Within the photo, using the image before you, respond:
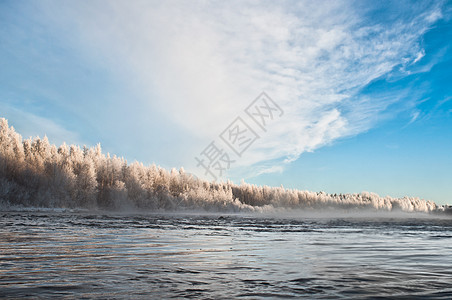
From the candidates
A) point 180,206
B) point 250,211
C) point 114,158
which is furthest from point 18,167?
point 250,211

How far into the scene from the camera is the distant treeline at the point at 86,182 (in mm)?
95312

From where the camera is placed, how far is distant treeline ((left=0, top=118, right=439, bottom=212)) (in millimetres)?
95312

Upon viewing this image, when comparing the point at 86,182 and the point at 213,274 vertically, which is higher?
the point at 86,182

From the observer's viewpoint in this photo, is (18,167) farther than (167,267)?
Yes

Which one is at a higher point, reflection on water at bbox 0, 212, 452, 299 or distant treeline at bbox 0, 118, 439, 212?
distant treeline at bbox 0, 118, 439, 212

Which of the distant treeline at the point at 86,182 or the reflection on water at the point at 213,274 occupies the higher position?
the distant treeline at the point at 86,182

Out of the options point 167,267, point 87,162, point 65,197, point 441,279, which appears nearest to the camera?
point 441,279

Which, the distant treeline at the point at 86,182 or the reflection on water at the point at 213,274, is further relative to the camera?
the distant treeline at the point at 86,182

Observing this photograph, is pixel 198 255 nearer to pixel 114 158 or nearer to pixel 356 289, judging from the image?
pixel 356 289

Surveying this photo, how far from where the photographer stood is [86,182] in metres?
102

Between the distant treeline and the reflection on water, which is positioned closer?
the reflection on water

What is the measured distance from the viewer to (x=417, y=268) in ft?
27.1

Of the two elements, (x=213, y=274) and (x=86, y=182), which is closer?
(x=213, y=274)

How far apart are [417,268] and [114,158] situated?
126m
